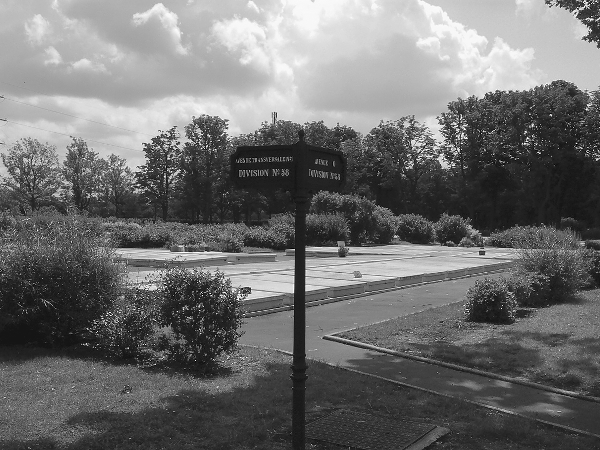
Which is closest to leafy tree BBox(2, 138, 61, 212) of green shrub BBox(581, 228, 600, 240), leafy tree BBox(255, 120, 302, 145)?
leafy tree BBox(255, 120, 302, 145)

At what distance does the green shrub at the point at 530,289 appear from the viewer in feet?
43.1

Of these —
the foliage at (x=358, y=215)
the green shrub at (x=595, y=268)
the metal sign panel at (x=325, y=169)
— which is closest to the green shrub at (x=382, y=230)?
the foliage at (x=358, y=215)

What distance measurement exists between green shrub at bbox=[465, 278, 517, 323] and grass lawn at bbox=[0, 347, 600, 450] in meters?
4.88

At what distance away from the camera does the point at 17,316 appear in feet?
25.3

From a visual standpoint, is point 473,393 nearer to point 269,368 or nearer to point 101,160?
point 269,368

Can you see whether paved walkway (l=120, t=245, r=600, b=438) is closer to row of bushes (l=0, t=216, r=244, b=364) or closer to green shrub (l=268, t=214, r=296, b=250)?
row of bushes (l=0, t=216, r=244, b=364)

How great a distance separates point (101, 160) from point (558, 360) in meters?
66.8

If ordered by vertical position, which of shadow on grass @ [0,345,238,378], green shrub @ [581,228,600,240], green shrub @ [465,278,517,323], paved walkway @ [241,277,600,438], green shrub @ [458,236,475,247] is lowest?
paved walkway @ [241,277,600,438]

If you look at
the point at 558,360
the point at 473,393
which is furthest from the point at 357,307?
the point at 473,393

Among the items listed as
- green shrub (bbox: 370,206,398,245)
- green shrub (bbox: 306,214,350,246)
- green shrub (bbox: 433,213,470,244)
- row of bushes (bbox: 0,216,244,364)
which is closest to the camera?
row of bushes (bbox: 0,216,244,364)

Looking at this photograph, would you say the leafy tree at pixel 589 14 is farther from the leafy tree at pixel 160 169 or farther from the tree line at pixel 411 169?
the leafy tree at pixel 160 169

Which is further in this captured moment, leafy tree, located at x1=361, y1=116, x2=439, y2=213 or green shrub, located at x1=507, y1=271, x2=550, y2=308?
leafy tree, located at x1=361, y1=116, x2=439, y2=213

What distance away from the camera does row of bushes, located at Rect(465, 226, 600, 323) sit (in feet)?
37.1

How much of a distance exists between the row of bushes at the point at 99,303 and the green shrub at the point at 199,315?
0.04 feet
